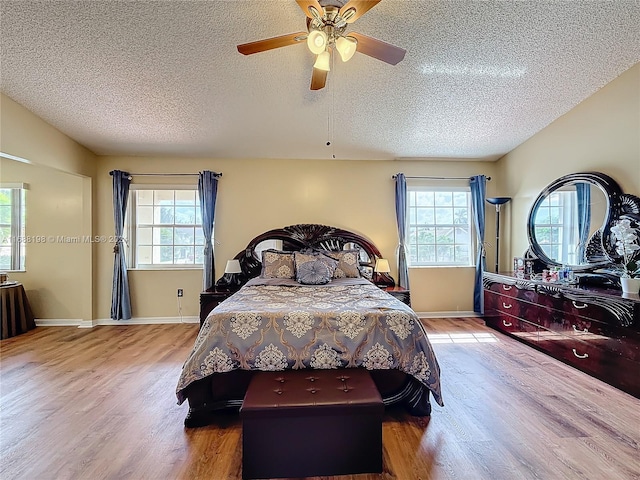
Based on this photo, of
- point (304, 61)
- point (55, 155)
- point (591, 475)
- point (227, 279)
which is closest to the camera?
point (591, 475)

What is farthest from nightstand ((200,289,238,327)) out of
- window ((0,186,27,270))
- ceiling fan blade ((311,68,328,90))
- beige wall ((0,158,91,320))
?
window ((0,186,27,270))

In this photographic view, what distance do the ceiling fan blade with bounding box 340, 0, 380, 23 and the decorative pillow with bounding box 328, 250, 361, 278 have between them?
275cm

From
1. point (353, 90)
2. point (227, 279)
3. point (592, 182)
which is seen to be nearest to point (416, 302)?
point (592, 182)

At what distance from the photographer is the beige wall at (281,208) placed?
4520 millimetres

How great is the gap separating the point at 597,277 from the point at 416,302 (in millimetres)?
2238

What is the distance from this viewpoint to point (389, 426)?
2.05 meters

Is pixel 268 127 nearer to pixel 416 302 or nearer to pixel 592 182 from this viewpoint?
pixel 416 302

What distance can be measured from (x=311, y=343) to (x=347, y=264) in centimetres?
201

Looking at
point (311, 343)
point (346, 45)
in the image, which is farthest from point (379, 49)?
point (311, 343)

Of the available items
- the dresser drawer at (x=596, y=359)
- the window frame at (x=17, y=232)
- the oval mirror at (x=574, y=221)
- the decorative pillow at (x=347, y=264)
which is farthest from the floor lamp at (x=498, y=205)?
the window frame at (x=17, y=232)

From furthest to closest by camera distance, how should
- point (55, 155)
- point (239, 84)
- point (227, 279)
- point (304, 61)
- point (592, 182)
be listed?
point (227, 279) < point (55, 155) < point (592, 182) < point (239, 84) < point (304, 61)

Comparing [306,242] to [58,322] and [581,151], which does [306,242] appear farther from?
[58,322]

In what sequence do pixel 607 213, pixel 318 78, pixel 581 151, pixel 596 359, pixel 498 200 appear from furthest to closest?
pixel 498 200 → pixel 581 151 → pixel 607 213 → pixel 596 359 → pixel 318 78

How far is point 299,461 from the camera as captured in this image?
1.62m
